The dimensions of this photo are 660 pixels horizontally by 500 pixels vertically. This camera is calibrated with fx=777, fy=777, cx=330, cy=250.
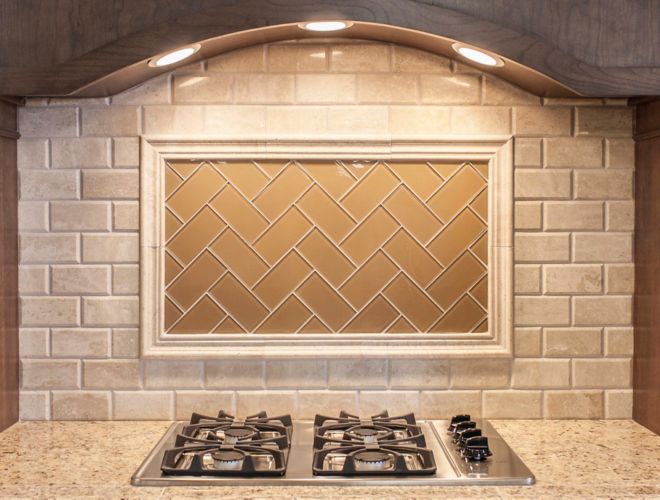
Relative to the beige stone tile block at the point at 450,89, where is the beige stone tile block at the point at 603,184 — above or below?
below

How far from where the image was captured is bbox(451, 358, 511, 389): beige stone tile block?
200cm

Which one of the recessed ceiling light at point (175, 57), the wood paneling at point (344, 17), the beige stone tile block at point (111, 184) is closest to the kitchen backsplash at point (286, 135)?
the beige stone tile block at point (111, 184)

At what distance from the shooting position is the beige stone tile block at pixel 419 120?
200cm

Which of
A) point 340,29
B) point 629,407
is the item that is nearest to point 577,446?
point 629,407

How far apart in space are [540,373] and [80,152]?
4.31ft

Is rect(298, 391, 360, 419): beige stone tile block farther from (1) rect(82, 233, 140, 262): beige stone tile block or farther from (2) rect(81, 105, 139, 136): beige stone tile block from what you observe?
(2) rect(81, 105, 139, 136): beige stone tile block

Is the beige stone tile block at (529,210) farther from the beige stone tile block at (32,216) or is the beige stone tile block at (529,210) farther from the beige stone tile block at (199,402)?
the beige stone tile block at (32,216)

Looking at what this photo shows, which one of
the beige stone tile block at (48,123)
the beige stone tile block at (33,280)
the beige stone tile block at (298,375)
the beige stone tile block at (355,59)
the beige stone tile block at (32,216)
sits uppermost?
the beige stone tile block at (355,59)

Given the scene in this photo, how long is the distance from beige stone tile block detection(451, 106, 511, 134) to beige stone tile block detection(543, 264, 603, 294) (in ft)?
1.25

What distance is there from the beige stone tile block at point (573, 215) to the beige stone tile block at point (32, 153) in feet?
4.24

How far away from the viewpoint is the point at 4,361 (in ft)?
6.31

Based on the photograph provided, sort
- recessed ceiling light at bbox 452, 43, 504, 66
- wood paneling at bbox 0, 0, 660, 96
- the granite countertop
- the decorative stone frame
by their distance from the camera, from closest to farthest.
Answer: the granite countertop
wood paneling at bbox 0, 0, 660, 96
recessed ceiling light at bbox 452, 43, 504, 66
the decorative stone frame

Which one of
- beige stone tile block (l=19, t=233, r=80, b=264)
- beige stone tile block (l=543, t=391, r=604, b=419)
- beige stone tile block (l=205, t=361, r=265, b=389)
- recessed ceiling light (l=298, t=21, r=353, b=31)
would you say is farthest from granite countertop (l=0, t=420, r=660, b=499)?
recessed ceiling light (l=298, t=21, r=353, b=31)

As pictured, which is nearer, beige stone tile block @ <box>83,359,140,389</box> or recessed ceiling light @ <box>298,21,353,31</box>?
recessed ceiling light @ <box>298,21,353,31</box>
